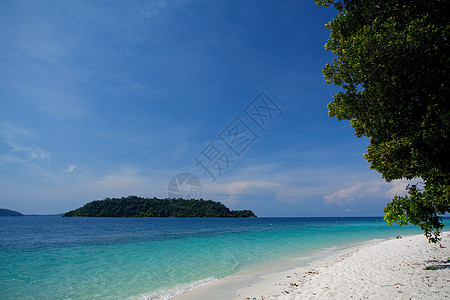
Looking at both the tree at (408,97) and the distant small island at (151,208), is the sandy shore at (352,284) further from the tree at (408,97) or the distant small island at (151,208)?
the distant small island at (151,208)

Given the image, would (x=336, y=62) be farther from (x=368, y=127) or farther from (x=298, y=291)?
(x=298, y=291)

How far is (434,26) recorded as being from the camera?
642 cm

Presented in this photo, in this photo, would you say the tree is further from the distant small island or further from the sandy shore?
the distant small island

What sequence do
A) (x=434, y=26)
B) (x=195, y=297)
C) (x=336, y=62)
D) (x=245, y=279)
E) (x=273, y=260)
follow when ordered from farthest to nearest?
(x=273, y=260)
(x=245, y=279)
(x=195, y=297)
(x=336, y=62)
(x=434, y=26)

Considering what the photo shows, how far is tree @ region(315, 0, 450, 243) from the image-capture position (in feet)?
20.5

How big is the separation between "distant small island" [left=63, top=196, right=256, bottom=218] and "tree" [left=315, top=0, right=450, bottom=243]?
16175 centimetres

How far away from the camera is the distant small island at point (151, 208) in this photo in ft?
503

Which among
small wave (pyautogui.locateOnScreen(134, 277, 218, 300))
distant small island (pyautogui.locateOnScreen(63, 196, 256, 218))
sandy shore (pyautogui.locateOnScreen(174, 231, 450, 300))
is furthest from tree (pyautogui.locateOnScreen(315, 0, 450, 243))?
distant small island (pyautogui.locateOnScreen(63, 196, 256, 218))

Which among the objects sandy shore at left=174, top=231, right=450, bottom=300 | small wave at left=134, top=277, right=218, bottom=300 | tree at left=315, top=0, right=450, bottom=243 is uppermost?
tree at left=315, top=0, right=450, bottom=243

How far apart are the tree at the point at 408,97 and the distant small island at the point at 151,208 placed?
16175cm

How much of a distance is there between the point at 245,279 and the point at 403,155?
9248 millimetres

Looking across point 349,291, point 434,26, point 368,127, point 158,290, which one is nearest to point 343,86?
point 368,127

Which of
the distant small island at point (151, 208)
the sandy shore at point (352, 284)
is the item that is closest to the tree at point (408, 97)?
the sandy shore at point (352, 284)

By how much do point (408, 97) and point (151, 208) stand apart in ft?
544
